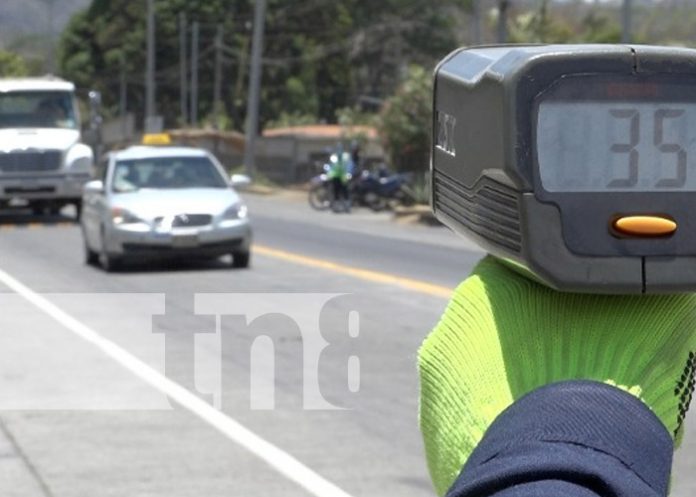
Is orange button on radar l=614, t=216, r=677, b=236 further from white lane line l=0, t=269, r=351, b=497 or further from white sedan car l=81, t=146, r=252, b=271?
→ white sedan car l=81, t=146, r=252, b=271

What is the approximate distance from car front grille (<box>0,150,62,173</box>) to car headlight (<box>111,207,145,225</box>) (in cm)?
1171

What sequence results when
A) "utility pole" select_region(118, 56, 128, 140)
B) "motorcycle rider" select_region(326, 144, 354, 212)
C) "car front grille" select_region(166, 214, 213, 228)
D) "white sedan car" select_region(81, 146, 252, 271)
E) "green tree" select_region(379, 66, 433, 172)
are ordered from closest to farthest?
"white sedan car" select_region(81, 146, 252, 271)
"car front grille" select_region(166, 214, 213, 228)
"motorcycle rider" select_region(326, 144, 354, 212)
"green tree" select_region(379, 66, 433, 172)
"utility pole" select_region(118, 56, 128, 140)

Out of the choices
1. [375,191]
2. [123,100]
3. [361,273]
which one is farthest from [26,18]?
[361,273]

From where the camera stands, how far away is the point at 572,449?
1431 millimetres

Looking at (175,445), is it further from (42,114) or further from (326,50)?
(326,50)

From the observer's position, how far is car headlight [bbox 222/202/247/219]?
2053 centimetres

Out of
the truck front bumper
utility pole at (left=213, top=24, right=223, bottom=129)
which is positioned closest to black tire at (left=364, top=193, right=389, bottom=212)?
the truck front bumper

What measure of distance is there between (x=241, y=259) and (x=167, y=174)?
6.30 feet

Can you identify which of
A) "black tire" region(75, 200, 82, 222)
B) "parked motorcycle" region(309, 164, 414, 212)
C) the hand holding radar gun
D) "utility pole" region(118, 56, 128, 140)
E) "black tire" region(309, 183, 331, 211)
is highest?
the hand holding radar gun

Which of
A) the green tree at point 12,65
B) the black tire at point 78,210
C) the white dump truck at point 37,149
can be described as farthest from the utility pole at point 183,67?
the white dump truck at point 37,149

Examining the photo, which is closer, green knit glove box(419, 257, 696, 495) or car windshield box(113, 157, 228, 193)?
green knit glove box(419, 257, 696, 495)

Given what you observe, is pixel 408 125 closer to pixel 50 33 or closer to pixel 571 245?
Answer: pixel 50 33

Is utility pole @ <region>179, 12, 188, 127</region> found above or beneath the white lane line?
beneath

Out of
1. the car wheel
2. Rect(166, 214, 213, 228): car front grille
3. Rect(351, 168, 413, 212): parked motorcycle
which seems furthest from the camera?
Rect(351, 168, 413, 212): parked motorcycle
